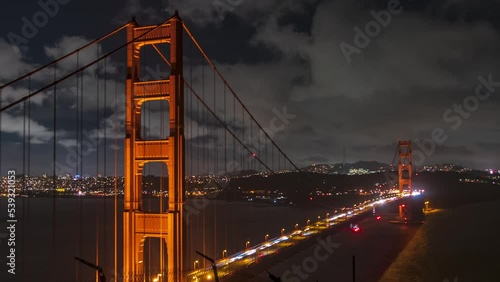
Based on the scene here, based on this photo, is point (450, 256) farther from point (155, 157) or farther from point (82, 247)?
point (82, 247)

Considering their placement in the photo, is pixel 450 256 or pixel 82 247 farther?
pixel 82 247

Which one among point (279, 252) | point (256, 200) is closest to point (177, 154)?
point (279, 252)

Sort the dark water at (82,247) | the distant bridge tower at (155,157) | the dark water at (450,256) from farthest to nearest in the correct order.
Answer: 1. the dark water at (82,247)
2. the dark water at (450,256)
3. the distant bridge tower at (155,157)

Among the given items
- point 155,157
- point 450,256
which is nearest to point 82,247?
point 450,256

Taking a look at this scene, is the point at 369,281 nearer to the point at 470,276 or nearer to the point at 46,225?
the point at 470,276

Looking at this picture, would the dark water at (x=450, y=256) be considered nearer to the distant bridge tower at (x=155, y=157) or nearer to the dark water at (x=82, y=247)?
the dark water at (x=82, y=247)

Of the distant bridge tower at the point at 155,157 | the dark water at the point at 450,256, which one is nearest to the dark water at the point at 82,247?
the distant bridge tower at the point at 155,157
